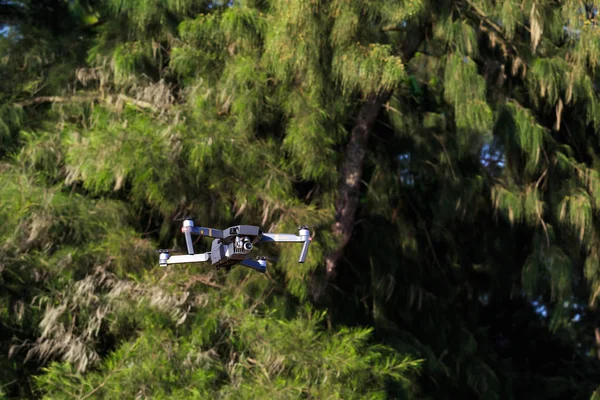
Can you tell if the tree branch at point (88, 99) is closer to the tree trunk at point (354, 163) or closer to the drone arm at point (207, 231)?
the tree trunk at point (354, 163)

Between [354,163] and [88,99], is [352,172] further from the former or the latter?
[88,99]

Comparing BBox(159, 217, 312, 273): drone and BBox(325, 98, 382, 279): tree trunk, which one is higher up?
BBox(159, 217, 312, 273): drone

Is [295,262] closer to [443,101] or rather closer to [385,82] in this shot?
[385,82]

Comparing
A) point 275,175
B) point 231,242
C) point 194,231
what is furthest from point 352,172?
point 231,242

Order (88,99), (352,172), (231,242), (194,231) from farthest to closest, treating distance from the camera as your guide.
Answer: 1. (88,99)
2. (352,172)
3. (194,231)
4. (231,242)

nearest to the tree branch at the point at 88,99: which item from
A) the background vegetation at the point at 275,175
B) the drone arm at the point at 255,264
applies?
the background vegetation at the point at 275,175

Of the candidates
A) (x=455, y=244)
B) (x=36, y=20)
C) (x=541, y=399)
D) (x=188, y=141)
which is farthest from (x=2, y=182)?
(x=541, y=399)

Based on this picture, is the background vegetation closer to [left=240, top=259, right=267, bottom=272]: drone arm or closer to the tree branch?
the tree branch

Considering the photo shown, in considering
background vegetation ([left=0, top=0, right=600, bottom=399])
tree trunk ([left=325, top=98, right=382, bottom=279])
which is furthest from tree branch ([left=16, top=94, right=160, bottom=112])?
tree trunk ([left=325, top=98, right=382, bottom=279])
